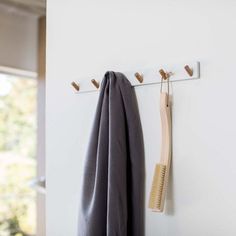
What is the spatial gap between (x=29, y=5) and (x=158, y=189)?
78.3 inches

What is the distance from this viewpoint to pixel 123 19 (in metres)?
1.14

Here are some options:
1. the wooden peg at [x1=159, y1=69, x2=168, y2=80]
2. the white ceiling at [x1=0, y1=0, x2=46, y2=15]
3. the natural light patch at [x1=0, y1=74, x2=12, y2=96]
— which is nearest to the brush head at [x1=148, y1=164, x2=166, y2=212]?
the wooden peg at [x1=159, y1=69, x2=168, y2=80]

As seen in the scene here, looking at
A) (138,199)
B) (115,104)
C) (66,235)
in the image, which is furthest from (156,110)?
(66,235)

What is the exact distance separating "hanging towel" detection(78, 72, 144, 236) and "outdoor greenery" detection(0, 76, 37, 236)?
1919mm

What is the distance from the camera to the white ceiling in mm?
2380

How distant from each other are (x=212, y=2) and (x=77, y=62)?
56 centimetres

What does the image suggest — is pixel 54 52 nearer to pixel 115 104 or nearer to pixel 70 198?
pixel 115 104

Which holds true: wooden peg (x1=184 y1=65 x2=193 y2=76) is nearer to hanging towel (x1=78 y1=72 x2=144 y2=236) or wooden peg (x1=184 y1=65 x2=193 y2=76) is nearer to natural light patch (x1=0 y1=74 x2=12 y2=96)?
hanging towel (x1=78 y1=72 x2=144 y2=236)

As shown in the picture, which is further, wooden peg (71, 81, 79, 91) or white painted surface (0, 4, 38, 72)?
white painted surface (0, 4, 38, 72)

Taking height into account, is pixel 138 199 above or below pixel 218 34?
below

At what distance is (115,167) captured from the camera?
101cm

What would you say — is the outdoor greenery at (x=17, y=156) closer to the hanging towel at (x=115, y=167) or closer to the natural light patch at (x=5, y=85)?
the natural light patch at (x=5, y=85)

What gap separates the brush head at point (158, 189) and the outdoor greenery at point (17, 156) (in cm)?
209

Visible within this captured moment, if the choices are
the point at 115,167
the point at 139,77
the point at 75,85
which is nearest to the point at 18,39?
the point at 75,85
